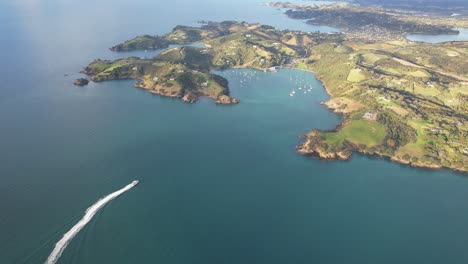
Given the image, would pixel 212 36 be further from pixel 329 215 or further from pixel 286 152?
pixel 329 215

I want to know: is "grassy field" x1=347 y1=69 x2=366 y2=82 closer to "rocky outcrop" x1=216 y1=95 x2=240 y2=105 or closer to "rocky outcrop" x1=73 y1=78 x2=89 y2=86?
"rocky outcrop" x1=216 y1=95 x2=240 y2=105

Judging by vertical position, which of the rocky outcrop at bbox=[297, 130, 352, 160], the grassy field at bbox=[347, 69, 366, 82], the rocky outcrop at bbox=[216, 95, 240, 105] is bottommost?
the rocky outcrop at bbox=[297, 130, 352, 160]

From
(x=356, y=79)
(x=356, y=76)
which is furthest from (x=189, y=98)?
(x=356, y=76)

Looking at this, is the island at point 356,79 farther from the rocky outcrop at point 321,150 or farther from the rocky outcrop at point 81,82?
the rocky outcrop at point 81,82

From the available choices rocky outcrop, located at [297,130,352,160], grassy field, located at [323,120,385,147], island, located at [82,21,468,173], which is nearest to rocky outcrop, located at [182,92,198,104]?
island, located at [82,21,468,173]

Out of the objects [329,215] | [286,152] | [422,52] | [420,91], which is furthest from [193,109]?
[422,52]

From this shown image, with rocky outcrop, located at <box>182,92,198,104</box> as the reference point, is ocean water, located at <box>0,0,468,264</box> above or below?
below
